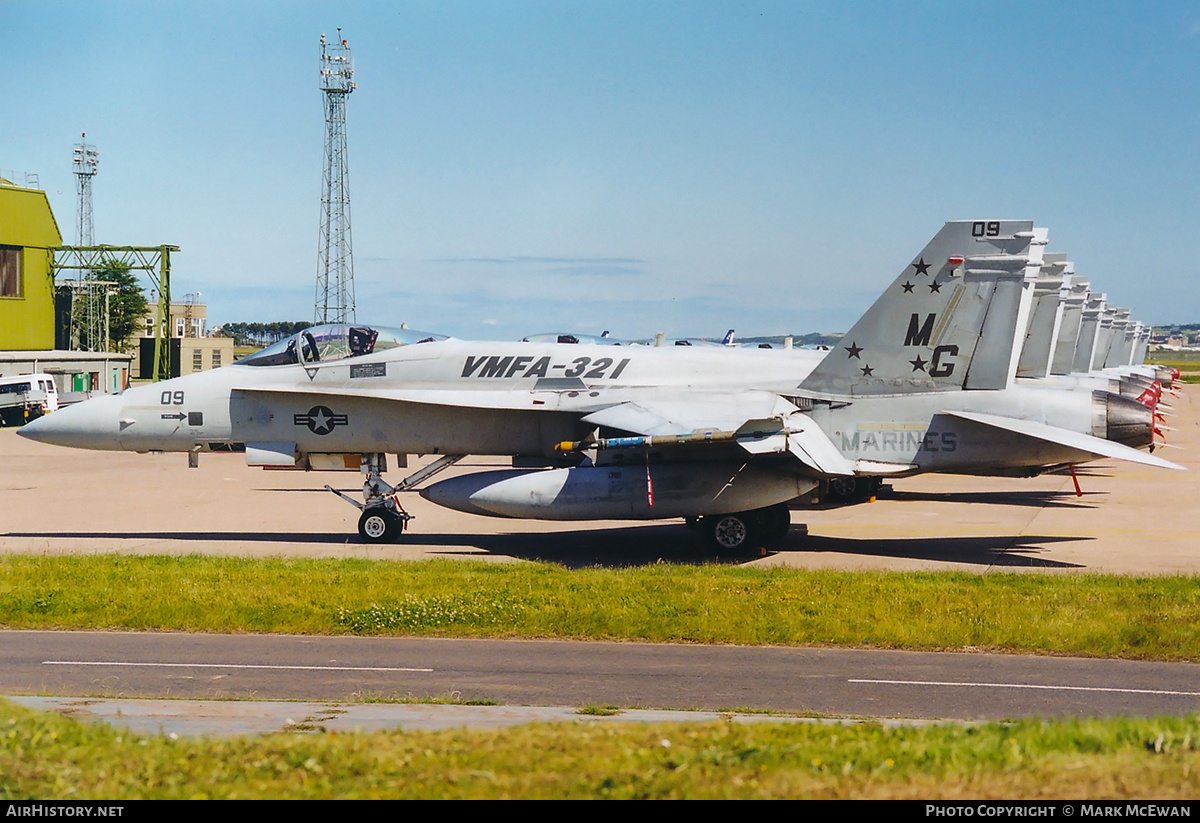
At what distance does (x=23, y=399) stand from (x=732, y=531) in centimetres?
3685

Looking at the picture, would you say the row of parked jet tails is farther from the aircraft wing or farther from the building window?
the building window

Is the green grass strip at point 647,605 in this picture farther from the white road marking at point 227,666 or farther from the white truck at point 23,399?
the white truck at point 23,399

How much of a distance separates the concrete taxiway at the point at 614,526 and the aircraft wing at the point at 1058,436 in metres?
1.67

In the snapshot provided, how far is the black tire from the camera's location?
1825 cm

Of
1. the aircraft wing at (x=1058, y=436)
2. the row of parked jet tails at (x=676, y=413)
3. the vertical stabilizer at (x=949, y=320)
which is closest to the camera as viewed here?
the aircraft wing at (x=1058, y=436)

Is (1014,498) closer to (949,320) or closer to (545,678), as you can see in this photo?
(949,320)

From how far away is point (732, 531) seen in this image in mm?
18281

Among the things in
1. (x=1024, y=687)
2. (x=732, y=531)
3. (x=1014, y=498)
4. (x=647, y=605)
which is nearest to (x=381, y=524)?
(x=732, y=531)

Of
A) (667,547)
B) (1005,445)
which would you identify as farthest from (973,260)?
(667,547)

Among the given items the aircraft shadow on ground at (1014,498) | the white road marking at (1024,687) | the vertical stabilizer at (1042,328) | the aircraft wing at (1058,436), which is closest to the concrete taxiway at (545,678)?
the white road marking at (1024,687)

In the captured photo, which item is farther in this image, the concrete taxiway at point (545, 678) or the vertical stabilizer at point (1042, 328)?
the vertical stabilizer at point (1042, 328)

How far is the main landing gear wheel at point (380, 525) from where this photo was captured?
63.6ft

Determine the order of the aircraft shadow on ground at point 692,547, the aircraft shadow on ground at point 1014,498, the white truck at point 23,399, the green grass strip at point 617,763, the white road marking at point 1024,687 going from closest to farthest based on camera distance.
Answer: the green grass strip at point 617,763 → the white road marking at point 1024,687 → the aircraft shadow on ground at point 692,547 → the aircraft shadow on ground at point 1014,498 → the white truck at point 23,399
